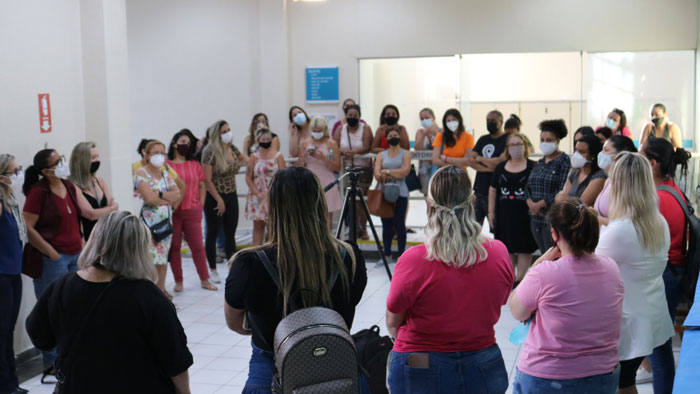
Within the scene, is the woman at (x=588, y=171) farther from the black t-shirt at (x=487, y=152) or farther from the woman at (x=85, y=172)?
the woman at (x=85, y=172)

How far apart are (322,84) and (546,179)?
5.50 metres

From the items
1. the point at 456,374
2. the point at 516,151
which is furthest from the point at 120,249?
the point at 516,151

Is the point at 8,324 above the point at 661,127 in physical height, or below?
below

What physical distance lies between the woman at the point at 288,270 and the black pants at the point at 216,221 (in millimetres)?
5645

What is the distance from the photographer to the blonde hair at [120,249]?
2742 millimetres

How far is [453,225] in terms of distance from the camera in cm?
276

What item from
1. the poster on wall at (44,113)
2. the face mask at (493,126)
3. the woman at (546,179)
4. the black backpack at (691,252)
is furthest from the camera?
the face mask at (493,126)

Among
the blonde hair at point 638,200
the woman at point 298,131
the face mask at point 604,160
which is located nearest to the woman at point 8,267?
the blonde hair at point 638,200

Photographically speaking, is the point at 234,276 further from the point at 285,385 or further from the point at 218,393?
the point at 218,393

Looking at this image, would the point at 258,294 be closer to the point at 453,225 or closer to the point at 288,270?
the point at 288,270

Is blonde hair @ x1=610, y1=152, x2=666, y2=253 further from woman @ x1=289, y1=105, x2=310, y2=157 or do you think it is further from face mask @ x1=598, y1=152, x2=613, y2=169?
woman @ x1=289, y1=105, x2=310, y2=157

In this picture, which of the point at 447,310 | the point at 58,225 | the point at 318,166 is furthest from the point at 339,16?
the point at 447,310

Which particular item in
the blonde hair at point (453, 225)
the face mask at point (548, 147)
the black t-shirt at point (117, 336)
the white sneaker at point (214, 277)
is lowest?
the white sneaker at point (214, 277)

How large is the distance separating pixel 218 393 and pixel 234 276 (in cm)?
267
